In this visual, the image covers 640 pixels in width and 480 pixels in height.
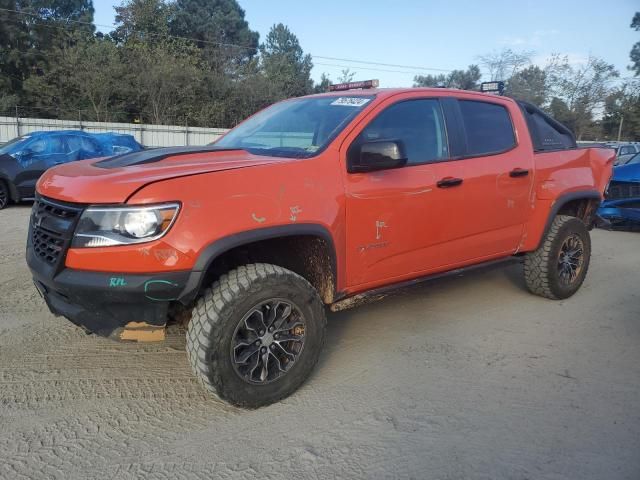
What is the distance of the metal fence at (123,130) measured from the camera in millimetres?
22547

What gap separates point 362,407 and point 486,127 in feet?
8.38

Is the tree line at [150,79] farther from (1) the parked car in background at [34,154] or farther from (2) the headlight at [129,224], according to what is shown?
(2) the headlight at [129,224]

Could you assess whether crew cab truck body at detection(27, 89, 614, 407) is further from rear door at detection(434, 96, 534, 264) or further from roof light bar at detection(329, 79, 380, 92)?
roof light bar at detection(329, 79, 380, 92)

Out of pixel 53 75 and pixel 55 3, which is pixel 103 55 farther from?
pixel 55 3

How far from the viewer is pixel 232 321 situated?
282 centimetres

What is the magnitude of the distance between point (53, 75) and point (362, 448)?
33.9 m

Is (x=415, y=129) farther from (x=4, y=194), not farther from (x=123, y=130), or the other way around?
(x=123, y=130)

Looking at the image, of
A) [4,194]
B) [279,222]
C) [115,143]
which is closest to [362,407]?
[279,222]

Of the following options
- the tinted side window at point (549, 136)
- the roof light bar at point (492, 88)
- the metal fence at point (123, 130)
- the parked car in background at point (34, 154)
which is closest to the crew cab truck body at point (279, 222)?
the tinted side window at point (549, 136)

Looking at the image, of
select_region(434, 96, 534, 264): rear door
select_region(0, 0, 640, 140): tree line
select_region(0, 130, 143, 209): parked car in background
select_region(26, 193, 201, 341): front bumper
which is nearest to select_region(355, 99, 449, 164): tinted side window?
select_region(434, 96, 534, 264): rear door

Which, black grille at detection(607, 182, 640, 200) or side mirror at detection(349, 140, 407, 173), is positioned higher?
side mirror at detection(349, 140, 407, 173)

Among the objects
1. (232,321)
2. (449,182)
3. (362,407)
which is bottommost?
(362,407)

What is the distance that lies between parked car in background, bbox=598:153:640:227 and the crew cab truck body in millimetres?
5712

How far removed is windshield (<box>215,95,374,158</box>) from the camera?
344 cm
